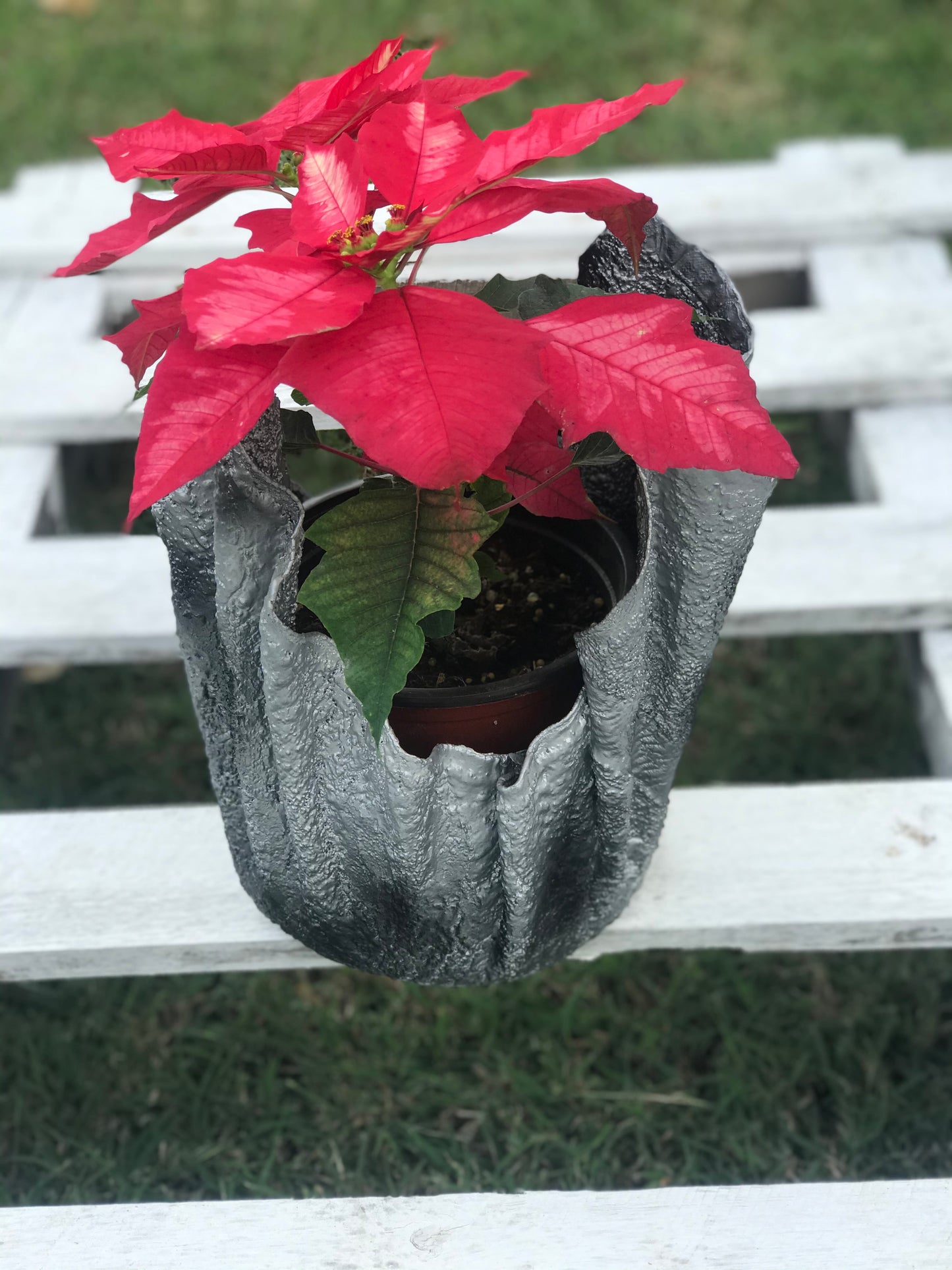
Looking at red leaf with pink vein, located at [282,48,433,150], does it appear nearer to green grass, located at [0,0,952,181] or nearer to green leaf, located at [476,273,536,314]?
green leaf, located at [476,273,536,314]

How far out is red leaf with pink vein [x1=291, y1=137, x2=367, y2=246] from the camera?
589 mm

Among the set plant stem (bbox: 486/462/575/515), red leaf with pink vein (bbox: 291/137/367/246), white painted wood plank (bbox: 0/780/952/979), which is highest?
red leaf with pink vein (bbox: 291/137/367/246)

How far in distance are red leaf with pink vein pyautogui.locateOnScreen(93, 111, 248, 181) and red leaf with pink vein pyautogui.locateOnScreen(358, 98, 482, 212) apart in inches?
3.1

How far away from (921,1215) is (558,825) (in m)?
0.30

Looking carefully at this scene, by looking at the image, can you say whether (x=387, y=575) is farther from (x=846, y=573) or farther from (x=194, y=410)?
(x=846, y=573)

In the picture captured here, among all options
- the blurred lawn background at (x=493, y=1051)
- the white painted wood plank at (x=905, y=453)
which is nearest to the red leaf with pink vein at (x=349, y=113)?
the blurred lawn background at (x=493, y=1051)

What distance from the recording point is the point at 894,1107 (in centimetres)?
103

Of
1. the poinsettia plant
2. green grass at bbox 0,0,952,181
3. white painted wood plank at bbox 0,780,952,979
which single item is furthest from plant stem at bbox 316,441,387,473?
green grass at bbox 0,0,952,181

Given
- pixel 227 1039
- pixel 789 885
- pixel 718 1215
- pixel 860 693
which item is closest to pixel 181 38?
pixel 860 693

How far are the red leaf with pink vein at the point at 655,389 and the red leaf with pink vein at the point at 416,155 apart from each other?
0.26 ft

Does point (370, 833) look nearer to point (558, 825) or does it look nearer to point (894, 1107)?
point (558, 825)

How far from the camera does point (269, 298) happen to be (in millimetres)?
550

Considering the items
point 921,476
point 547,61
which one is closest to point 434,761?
point 921,476

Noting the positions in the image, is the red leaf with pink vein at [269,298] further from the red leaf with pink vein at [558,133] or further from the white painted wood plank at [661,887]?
the white painted wood plank at [661,887]
